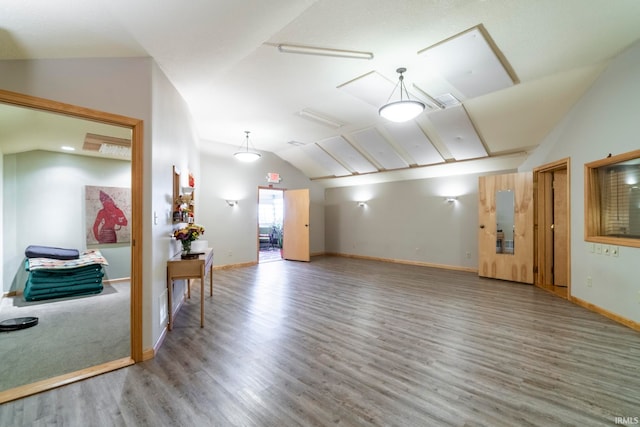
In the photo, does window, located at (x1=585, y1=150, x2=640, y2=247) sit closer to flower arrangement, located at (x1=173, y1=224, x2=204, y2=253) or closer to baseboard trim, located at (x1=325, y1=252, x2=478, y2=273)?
baseboard trim, located at (x1=325, y1=252, x2=478, y2=273)

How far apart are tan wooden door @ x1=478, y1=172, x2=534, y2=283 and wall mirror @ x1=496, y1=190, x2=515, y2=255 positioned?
35 mm

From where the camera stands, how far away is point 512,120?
184 inches

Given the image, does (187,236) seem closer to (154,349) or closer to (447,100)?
(154,349)

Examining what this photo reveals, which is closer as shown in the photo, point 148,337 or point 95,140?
point 148,337

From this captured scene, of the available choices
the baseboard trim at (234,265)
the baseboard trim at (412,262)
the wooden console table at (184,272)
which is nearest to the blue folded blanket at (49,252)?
the baseboard trim at (234,265)

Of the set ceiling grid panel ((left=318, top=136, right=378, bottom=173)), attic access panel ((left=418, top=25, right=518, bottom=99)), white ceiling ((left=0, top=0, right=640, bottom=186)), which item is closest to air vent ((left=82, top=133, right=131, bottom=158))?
white ceiling ((left=0, top=0, right=640, bottom=186))

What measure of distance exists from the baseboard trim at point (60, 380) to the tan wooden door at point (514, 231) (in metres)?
6.13

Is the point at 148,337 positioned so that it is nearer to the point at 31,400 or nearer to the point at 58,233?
the point at 31,400

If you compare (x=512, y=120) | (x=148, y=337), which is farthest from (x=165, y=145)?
(x=512, y=120)

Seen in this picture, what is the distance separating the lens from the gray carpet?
7.74 feet

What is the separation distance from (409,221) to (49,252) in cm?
749

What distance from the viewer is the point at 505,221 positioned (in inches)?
218

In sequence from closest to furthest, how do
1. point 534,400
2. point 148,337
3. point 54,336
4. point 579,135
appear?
point 534,400, point 148,337, point 54,336, point 579,135

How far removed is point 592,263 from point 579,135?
185 cm
